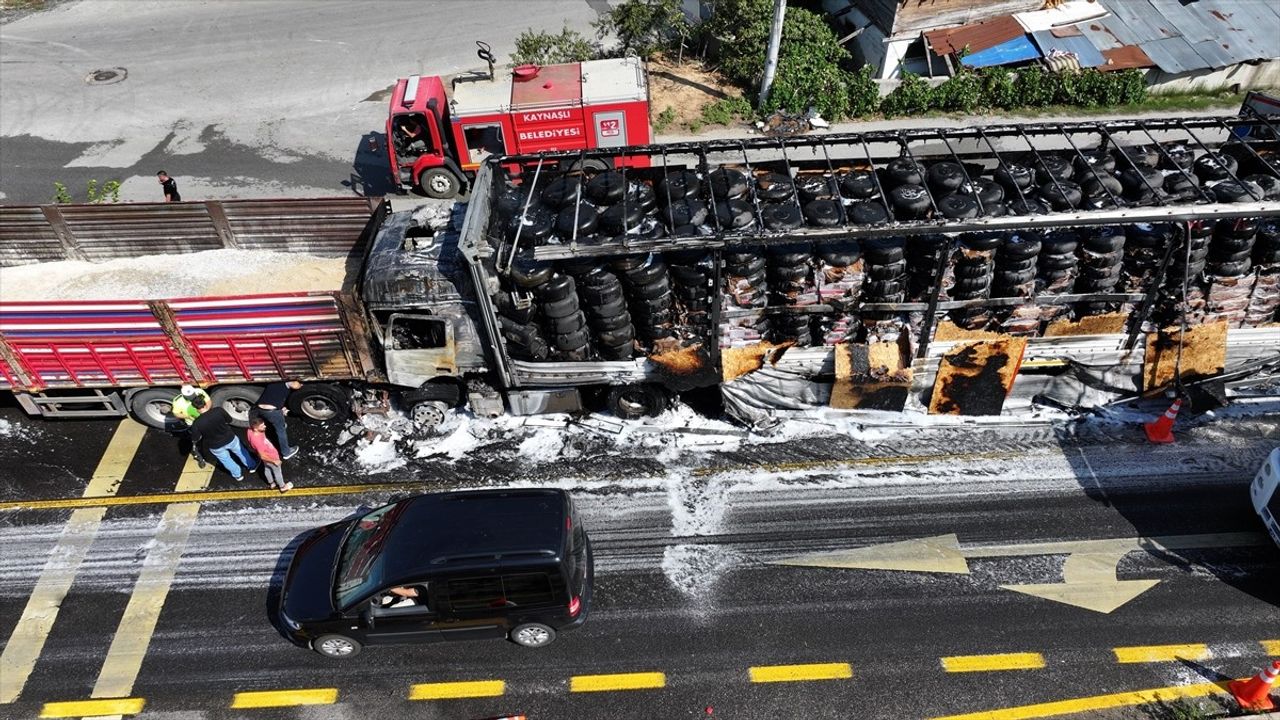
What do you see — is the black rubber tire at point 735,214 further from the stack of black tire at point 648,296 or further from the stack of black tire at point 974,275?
the stack of black tire at point 974,275

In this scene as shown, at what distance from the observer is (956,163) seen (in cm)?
1015

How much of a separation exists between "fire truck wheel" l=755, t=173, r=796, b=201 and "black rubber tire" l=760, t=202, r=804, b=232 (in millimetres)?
278

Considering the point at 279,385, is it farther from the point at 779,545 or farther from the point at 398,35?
the point at 398,35

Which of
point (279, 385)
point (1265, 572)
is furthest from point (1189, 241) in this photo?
point (279, 385)

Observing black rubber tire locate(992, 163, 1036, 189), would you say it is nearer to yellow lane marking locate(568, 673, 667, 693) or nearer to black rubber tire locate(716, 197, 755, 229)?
black rubber tire locate(716, 197, 755, 229)

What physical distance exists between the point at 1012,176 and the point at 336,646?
32.7ft

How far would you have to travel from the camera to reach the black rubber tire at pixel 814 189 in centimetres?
997

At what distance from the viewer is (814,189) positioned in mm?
10086

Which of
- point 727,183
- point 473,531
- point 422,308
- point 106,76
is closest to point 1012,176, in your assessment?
point 727,183

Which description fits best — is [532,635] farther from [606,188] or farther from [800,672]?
[606,188]

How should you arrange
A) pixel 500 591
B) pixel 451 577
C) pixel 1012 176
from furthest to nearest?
pixel 1012 176
pixel 500 591
pixel 451 577

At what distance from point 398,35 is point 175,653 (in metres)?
21.5

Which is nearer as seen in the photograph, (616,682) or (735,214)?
(616,682)

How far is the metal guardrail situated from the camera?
11.7 m
